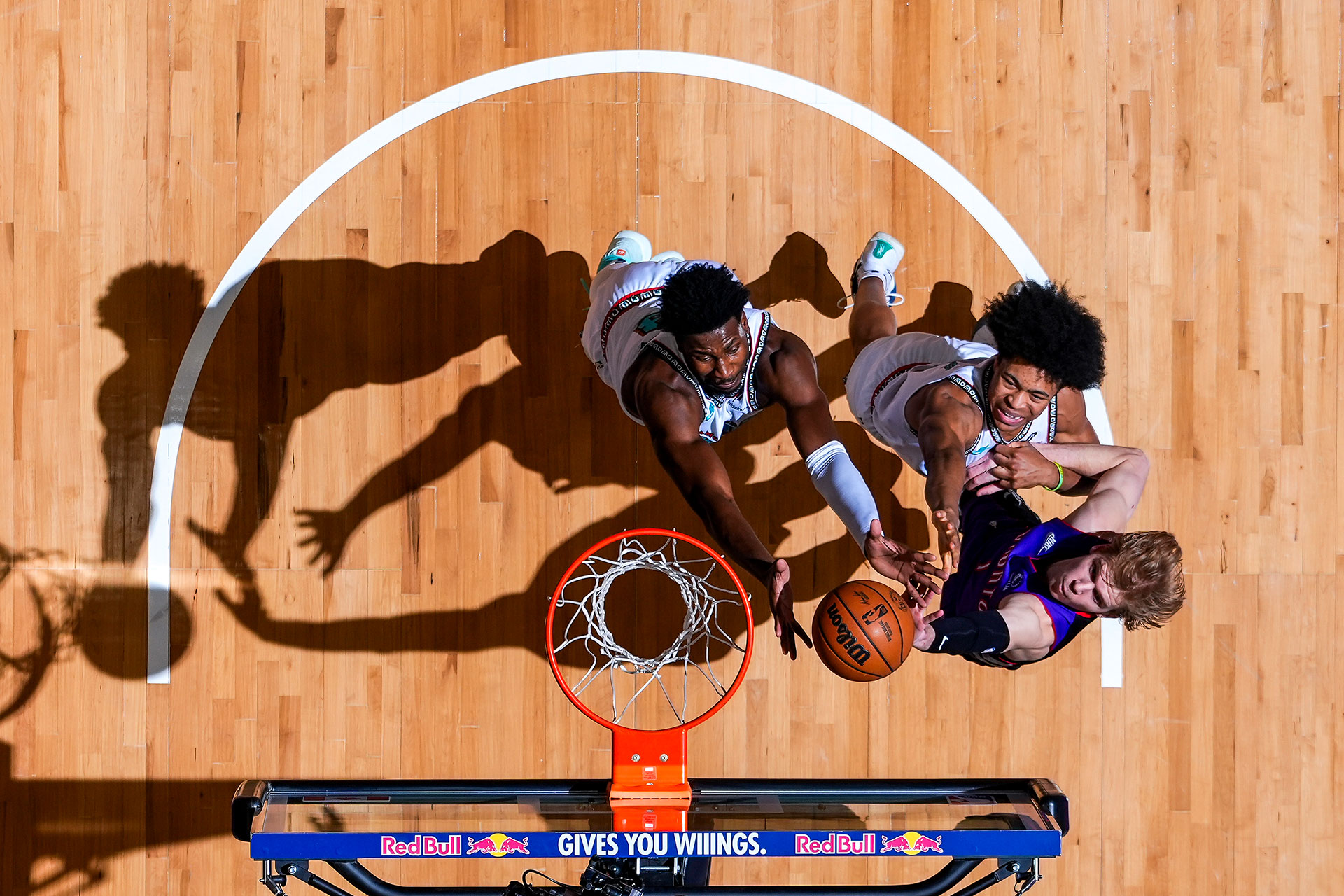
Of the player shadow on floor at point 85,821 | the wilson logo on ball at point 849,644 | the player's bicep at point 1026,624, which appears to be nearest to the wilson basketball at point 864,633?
the wilson logo on ball at point 849,644

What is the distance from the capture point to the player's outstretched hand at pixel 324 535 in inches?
202

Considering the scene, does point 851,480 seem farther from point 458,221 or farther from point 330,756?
point 330,756

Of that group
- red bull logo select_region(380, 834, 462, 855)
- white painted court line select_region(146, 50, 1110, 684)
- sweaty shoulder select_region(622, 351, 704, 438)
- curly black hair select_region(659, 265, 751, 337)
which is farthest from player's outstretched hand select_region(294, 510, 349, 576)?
curly black hair select_region(659, 265, 751, 337)

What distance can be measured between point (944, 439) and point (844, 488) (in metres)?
0.48

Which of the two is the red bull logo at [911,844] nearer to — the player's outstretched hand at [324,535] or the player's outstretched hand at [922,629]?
the player's outstretched hand at [922,629]

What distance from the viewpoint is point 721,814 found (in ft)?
12.7

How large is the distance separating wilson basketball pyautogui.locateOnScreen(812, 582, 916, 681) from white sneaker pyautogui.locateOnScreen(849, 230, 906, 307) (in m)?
1.90

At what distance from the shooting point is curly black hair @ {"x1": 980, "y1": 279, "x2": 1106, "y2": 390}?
3.93 meters

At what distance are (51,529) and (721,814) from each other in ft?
12.7

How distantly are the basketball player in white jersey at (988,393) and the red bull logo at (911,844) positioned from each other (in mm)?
1055

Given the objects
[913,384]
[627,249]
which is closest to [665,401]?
[913,384]

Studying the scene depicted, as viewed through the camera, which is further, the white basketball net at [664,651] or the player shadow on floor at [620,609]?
the player shadow on floor at [620,609]

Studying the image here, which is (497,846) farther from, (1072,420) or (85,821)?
(1072,420)

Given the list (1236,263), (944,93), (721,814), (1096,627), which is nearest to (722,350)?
(721,814)
